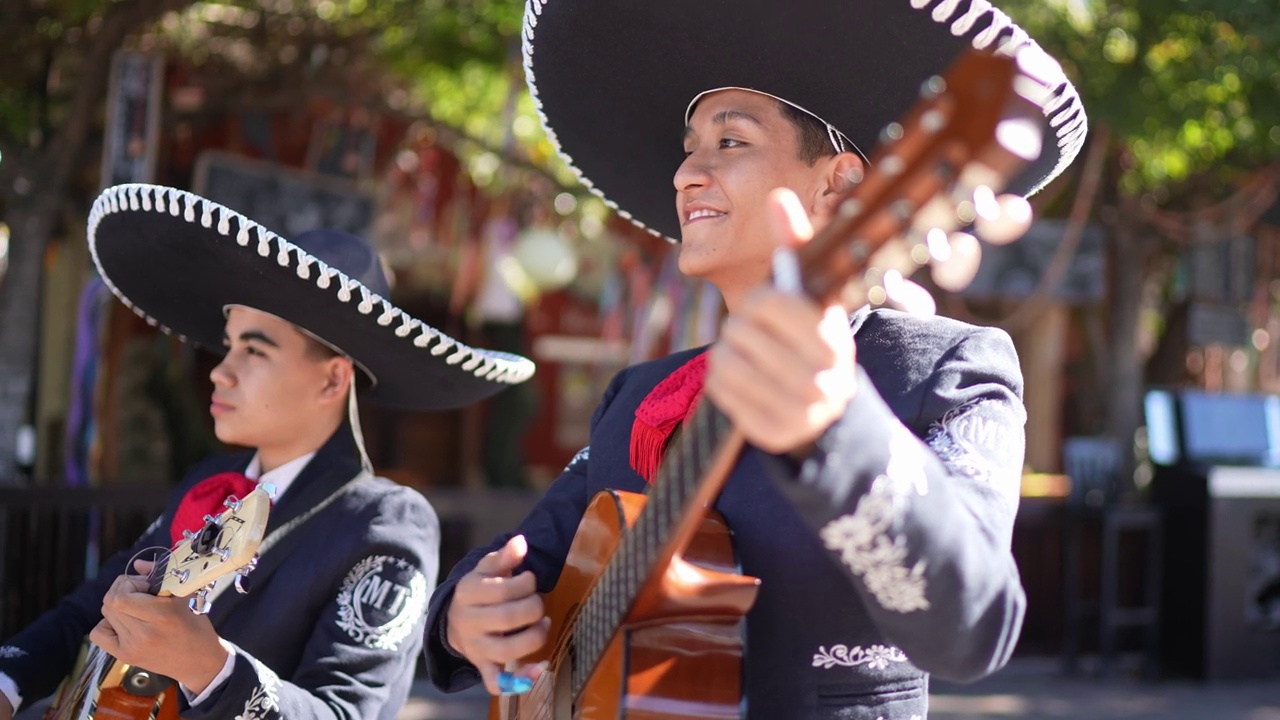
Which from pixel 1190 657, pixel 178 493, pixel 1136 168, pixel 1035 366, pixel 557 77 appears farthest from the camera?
pixel 1035 366

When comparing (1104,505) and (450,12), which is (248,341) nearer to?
(450,12)

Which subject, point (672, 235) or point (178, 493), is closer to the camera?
point (672, 235)

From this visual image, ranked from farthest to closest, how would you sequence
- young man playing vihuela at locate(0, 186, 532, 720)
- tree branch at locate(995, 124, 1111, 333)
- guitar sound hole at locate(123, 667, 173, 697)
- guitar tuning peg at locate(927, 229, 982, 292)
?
tree branch at locate(995, 124, 1111, 333), young man playing vihuela at locate(0, 186, 532, 720), guitar sound hole at locate(123, 667, 173, 697), guitar tuning peg at locate(927, 229, 982, 292)

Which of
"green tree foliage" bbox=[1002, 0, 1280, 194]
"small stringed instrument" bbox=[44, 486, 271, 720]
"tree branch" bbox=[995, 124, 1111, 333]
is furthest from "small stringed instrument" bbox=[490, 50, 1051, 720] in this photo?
"tree branch" bbox=[995, 124, 1111, 333]

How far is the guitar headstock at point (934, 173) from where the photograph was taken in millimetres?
966

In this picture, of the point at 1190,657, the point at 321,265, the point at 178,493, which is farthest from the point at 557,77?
the point at 1190,657

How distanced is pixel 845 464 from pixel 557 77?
54.7 inches

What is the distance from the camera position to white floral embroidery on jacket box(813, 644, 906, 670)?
4.94ft

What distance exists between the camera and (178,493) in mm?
2719

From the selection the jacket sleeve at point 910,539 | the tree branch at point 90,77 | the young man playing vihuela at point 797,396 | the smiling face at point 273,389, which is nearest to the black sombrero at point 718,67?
the young man playing vihuela at point 797,396

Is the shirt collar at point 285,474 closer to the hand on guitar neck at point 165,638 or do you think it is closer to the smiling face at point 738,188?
the hand on guitar neck at point 165,638

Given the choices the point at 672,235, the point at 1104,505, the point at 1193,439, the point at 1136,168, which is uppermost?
the point at 1136,168

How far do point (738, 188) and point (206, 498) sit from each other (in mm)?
1378

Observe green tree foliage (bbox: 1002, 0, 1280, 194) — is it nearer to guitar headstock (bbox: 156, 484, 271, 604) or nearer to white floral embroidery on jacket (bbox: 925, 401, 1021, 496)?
white floral embroidery on jacket (bbox: 925, 401, 1021, 496)
